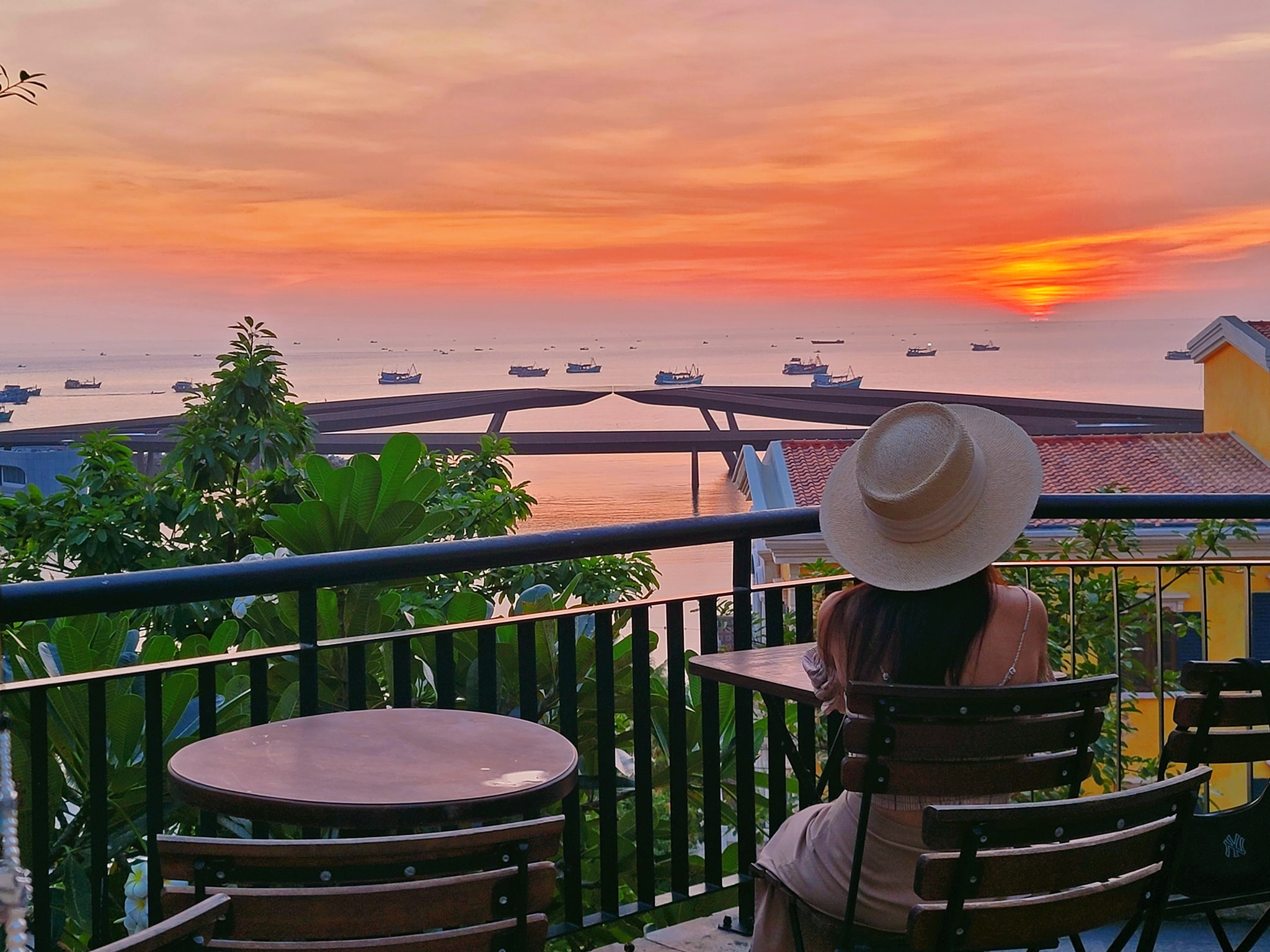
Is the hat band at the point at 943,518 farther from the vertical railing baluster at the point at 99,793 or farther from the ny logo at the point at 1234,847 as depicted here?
the vertical railing baluster at the point at 99,793

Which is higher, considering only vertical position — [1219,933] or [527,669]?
[527,669]

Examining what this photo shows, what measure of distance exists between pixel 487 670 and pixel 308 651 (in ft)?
1.47

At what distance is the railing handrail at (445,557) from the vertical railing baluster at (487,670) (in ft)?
0.78

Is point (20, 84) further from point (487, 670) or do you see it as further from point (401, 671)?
point (487, 670)

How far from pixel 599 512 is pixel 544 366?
50.5 metres

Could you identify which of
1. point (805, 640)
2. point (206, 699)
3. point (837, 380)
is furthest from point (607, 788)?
point (837, 380)

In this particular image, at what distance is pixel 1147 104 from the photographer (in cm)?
2848

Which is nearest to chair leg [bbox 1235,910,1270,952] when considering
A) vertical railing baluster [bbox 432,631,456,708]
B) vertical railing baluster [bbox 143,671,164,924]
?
vertical railing baluster [bbox 432,631,456,708]

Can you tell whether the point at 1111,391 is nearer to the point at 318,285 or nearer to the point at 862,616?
the point at 318,285

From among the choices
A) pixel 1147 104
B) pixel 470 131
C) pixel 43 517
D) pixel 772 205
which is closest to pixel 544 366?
pixel 772 205

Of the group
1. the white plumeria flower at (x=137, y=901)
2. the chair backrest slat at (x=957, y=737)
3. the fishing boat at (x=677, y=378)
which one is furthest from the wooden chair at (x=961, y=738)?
the fishing boat at (x=677, y=378)

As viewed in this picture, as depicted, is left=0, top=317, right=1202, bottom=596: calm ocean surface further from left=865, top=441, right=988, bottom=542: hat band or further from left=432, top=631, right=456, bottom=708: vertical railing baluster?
left=865, top=441, right=988, bottom=542: hat band

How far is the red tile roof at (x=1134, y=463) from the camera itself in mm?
24547

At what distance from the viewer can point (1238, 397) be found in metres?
27.6
